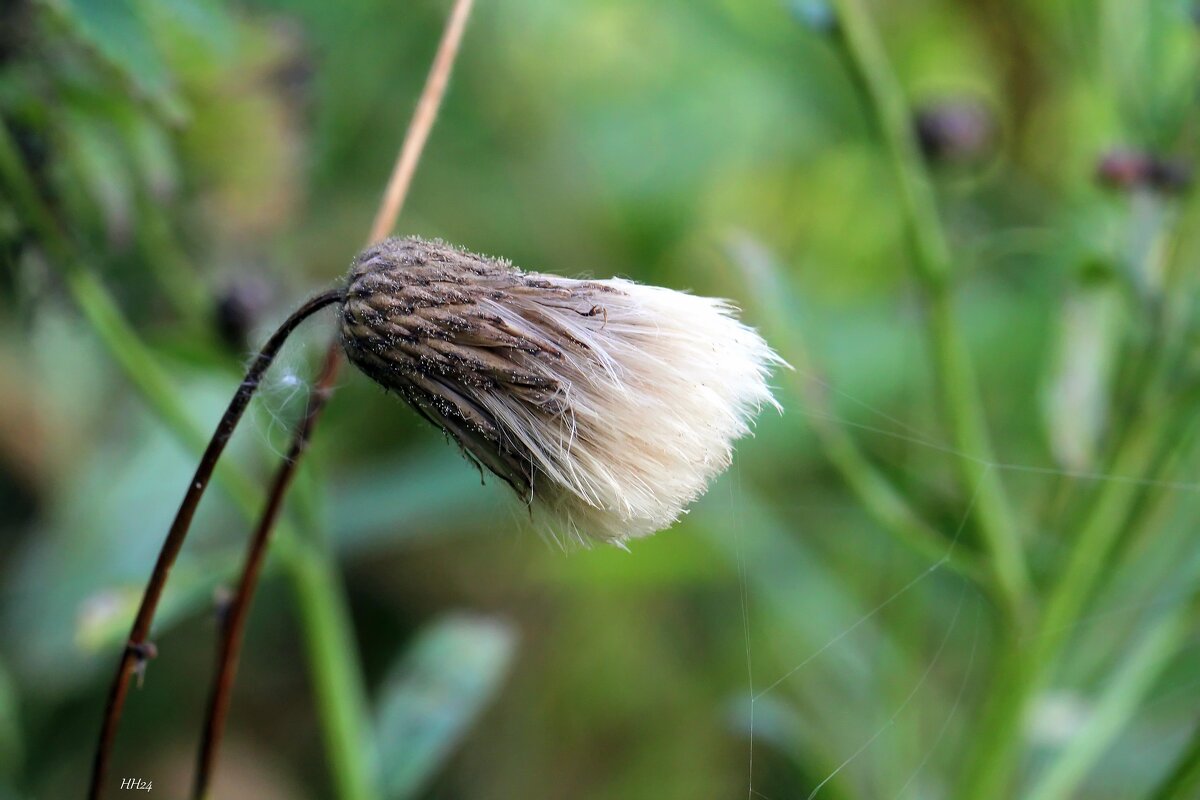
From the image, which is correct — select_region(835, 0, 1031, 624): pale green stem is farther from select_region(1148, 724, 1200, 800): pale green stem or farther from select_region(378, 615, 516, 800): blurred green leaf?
select_region(378, 615, 516, 800): blurred green leaf

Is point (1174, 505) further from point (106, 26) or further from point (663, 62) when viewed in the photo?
point (663, 62)

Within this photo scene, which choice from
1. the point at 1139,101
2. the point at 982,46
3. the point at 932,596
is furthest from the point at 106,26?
the point at 982,46

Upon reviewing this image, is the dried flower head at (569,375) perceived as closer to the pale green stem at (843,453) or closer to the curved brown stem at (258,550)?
the curved brown stem at (258,550)

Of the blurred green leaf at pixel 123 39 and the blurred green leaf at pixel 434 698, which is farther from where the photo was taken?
the blurred green leaf at pixel 434 698

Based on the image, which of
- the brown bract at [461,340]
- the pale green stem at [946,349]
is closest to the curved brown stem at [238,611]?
the brown bract at [461,340]

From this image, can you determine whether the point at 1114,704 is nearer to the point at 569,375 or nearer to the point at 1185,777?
the point at 1185,777

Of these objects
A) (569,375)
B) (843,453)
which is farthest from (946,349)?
(569,375)

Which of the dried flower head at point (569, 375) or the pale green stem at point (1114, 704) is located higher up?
the dried flower head at point (569, 375)
